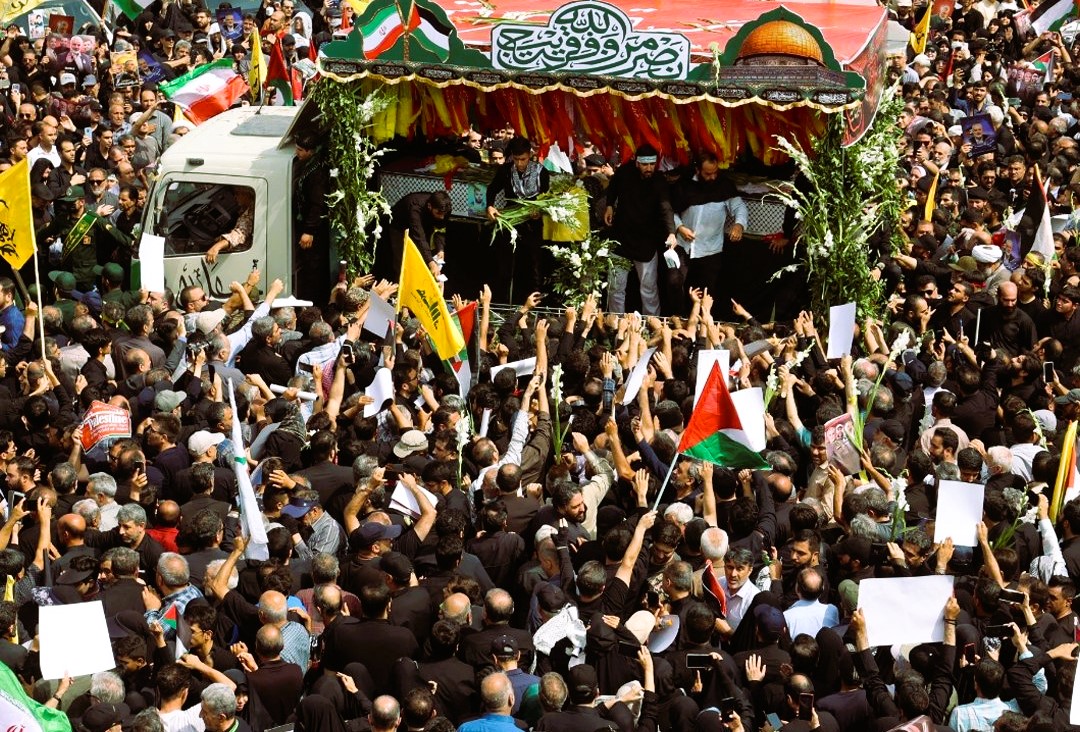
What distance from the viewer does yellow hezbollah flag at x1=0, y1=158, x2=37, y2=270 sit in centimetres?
1421

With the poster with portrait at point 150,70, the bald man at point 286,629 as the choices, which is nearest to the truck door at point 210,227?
the bald man at point 286,629

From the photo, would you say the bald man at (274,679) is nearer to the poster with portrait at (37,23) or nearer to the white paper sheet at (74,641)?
the white paper sheet at (74,641)

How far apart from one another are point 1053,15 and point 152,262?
1442 cm

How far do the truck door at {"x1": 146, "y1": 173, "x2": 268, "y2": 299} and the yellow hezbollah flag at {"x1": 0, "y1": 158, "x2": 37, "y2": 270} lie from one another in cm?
199

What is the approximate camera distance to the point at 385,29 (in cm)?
1563

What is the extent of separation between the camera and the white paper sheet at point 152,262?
1562 cm

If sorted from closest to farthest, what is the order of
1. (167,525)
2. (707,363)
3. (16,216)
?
(167,525), (707,363), (16,216)

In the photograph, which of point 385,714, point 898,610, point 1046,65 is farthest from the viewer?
point 1046,65

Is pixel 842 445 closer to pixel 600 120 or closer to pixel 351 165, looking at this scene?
pixel 600 120

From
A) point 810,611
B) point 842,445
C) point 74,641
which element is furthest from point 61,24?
point 810,611

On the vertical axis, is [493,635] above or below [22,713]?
below

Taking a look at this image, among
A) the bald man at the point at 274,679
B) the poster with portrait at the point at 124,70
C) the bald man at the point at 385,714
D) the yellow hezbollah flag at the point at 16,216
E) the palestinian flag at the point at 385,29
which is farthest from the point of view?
the poster with portrait at the point at 124,70

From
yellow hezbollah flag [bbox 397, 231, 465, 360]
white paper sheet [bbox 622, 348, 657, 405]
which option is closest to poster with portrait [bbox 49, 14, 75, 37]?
yellow hezbollah flag [bbox 397, 231, 465, 360]

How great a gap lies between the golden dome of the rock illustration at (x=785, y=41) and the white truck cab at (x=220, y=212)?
13.5 feet
